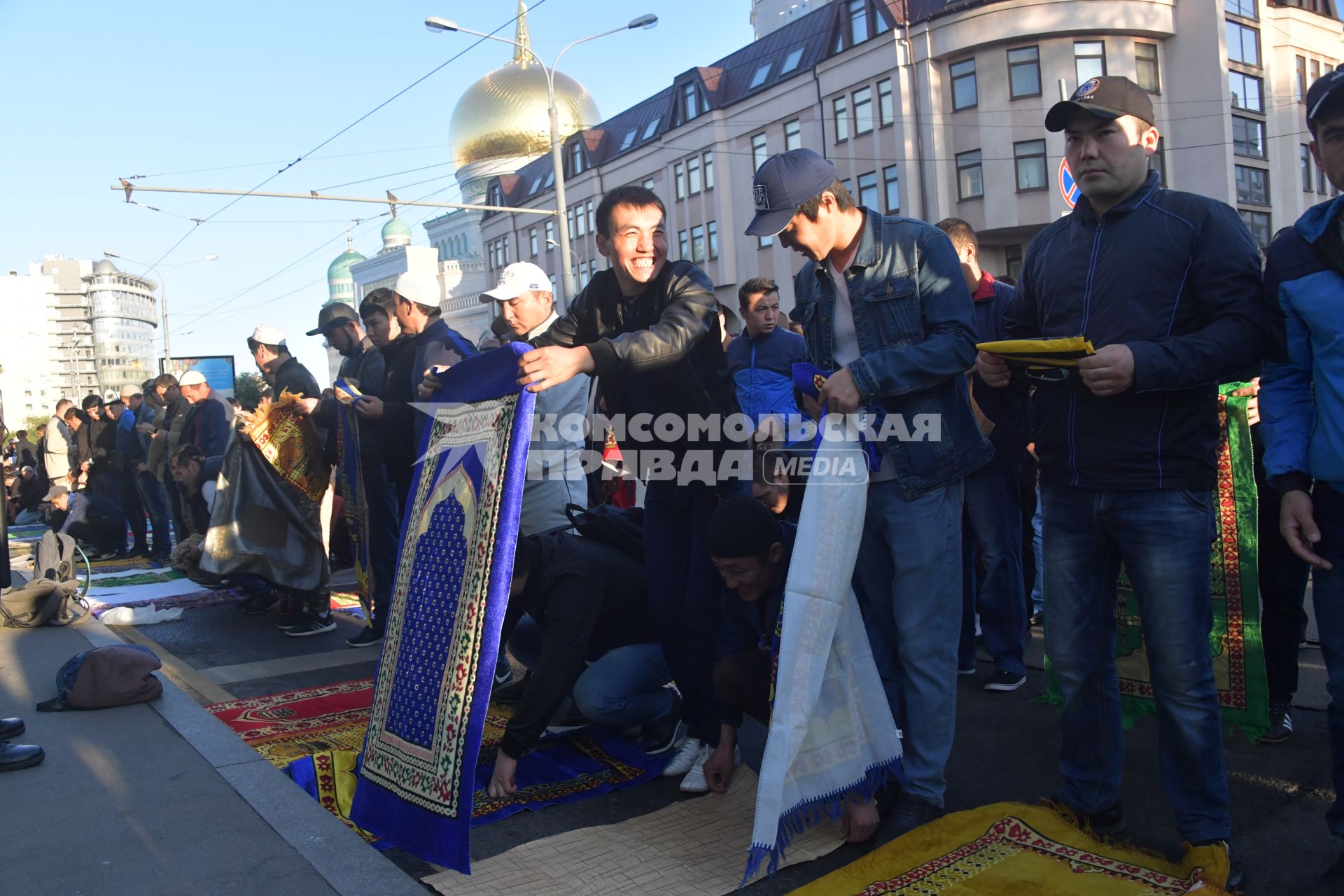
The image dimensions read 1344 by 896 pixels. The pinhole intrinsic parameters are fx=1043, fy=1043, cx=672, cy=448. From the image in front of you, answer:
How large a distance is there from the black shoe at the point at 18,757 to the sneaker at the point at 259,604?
11.7 ft

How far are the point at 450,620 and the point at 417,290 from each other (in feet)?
10.9

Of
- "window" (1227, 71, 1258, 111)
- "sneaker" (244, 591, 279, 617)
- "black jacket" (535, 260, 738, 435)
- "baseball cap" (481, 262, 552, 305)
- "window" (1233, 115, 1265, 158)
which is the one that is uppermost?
"window" (1227, 71, 1258, 111)

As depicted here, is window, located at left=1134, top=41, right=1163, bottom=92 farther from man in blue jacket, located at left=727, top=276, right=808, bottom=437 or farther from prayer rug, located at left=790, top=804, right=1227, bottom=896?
prayer rug, located at left=790, top=804, right=1227, bottom=896

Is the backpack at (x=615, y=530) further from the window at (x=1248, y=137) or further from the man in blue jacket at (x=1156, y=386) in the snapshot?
the window at (x=1248, y=137)

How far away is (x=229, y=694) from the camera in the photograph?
5.48m

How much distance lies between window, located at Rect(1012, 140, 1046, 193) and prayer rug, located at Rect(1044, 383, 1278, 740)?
26934mm

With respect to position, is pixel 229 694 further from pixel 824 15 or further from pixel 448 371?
pixel 824 15

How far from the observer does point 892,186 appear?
31.0 m

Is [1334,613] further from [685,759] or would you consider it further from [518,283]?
[518,283]

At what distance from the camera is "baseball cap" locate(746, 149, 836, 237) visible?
3.13 metres

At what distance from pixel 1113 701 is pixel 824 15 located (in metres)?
34.1

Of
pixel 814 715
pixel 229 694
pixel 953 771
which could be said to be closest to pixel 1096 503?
pixel 814 715

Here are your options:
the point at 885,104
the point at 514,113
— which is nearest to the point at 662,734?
the point at 885,104

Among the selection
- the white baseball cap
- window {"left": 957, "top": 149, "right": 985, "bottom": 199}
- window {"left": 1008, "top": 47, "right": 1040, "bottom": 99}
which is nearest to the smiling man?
the white baseball cap
